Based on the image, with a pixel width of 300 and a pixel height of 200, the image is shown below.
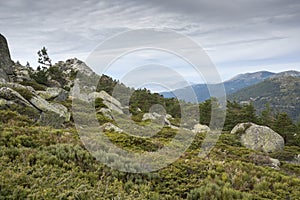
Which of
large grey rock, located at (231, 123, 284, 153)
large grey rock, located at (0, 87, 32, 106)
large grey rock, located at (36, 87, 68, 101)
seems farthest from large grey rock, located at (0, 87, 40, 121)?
large grey rock, located at (231, 123, 284, 153)

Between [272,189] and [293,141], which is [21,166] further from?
[293,141]

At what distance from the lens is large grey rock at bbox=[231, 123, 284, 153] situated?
2784cm

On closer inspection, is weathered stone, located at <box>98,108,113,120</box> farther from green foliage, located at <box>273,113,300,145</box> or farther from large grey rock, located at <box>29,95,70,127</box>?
green foliage, located at <box>273,113,300,145</box>

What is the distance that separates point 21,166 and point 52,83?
120 feet

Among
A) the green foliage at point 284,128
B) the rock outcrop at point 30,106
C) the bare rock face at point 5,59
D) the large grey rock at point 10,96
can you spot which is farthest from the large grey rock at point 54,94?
the green foliage at point 284,128

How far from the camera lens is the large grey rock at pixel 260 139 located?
27.8m

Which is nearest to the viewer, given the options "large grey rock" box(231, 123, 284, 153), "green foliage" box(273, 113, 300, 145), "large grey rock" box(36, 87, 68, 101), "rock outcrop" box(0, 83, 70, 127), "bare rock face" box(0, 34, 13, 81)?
"rock outcrop" box(0, 83, 70, 127)

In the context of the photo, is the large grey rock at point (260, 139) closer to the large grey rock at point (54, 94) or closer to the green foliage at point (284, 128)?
the green foliage at point (284, 128)

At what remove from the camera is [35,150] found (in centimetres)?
962

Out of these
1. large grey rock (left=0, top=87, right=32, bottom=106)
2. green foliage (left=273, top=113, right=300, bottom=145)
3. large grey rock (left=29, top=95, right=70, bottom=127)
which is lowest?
green foliage (left=273, top=113, right=300, bottom=145)

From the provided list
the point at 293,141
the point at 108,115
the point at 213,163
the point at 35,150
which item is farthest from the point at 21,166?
the point at 293,141

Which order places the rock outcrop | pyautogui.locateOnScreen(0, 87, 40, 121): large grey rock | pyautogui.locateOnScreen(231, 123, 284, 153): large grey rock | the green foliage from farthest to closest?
the green foliage
pyautogui.locateOnScreen(231, 123, 284, 153): large grey rock
the rock outcrop
pyautogui.locateOnScreen(0, 87, 40, 121): large grey rock

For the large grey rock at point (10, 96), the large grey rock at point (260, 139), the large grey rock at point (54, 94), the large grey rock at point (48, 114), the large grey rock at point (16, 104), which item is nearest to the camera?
the large grey rock at point (16, 104)

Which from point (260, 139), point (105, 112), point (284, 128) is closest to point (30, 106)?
point (105, 112)
